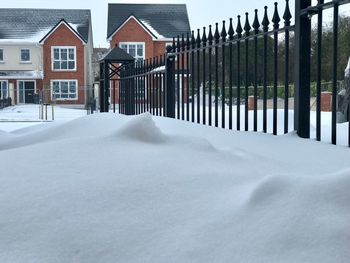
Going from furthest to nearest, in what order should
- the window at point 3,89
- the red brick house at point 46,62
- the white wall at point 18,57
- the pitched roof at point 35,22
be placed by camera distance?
the pitched roof at point 35,22
the white wall at point 18,57
the window at point 3,89
the red brick house at point 46,62

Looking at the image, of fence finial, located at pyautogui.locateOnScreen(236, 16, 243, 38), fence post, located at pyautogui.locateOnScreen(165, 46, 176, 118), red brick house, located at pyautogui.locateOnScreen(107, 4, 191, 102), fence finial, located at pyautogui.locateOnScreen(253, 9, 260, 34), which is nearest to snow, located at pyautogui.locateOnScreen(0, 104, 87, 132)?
fence post, located at pyautogui.locateOnScreen(165, 46, 176, 118)

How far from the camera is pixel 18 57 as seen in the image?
43.4 meters

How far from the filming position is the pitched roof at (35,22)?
43.4m

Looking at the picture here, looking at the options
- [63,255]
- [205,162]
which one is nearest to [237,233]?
[63,255]

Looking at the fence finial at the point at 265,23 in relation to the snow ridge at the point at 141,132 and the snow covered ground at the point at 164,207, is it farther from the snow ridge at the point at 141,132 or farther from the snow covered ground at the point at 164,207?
the snow covered ground at the point at 164,207

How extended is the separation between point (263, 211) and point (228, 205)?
6.4 inches

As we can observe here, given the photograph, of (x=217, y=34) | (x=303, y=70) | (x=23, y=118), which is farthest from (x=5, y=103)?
(x=303, y=70)

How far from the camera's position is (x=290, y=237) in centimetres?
172

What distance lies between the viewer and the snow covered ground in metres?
1.70

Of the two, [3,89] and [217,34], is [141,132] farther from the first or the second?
[3,89]

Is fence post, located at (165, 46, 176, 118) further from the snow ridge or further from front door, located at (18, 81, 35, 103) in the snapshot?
front door, located at (18, 81, 35, 103)

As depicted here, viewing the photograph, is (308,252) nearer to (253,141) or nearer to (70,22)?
(253,141)

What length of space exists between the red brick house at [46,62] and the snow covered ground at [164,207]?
130 ft

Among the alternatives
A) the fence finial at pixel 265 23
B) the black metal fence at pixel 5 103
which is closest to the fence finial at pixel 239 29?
the fence finial at pixel 265 23
